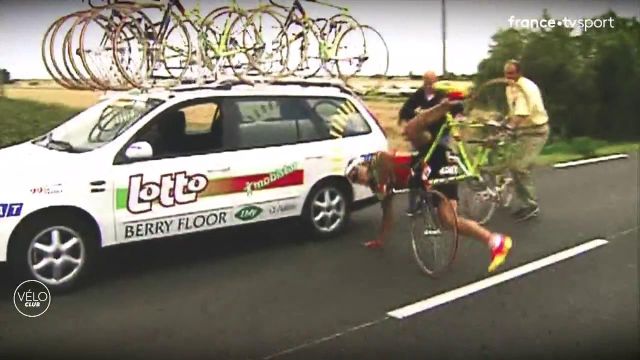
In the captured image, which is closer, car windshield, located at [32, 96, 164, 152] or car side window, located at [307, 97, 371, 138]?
car windshield, located at [32, 96, 164, 152]

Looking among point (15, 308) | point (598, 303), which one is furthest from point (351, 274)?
point (15, 308)

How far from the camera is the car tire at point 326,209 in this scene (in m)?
5.26

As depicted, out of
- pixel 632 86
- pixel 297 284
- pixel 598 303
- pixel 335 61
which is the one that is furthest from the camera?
pixel 632 86

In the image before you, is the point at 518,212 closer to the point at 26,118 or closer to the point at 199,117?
the point at 199,117

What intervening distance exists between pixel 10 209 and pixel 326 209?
228 centimetres

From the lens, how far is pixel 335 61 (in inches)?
203

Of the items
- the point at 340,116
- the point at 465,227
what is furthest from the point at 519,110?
the point at 465,227

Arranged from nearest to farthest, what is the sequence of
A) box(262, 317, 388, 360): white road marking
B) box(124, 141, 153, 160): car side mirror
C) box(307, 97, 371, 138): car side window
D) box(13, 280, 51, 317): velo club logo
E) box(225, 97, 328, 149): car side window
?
box(262, 317, 388, 360): white road marking < box(13, 280, 51, 317): velo club logo < box(124, 141, 153, 160): car side mirror < box(225, 97, 328, 149): car side window < box(307, 97, 371, 138): car side window

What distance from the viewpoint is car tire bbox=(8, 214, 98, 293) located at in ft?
12.7

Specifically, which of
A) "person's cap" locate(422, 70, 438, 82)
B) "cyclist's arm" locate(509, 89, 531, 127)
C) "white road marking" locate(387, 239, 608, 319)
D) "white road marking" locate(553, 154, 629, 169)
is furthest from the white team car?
"white road marking" locate(553, 154, 629, 169)

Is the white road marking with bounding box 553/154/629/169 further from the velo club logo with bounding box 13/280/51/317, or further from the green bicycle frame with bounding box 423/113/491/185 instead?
the velo club logo with bounding box 13/280/51/317

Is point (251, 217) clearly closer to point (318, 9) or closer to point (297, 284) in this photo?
point (297, 284)

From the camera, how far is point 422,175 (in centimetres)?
471

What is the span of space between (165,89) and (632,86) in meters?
5.55
